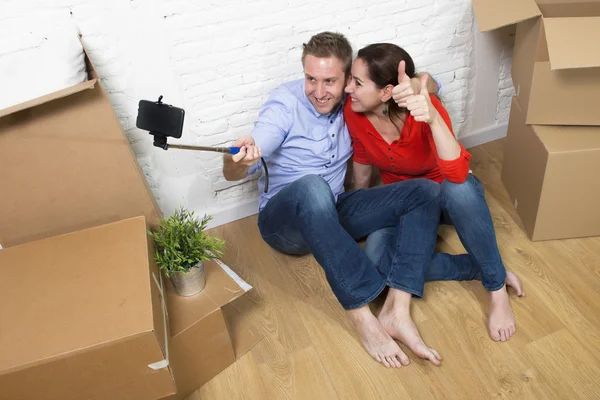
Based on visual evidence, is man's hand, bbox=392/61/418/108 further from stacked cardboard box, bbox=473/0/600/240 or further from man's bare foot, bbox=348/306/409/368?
man's bare foot, bbox=348/306/409/368

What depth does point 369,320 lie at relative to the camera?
1.49m

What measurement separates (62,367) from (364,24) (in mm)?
1399

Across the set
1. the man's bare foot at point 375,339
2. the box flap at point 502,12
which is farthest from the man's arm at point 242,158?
the box flap at point 502,12

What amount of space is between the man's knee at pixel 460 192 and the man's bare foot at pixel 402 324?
0.31m

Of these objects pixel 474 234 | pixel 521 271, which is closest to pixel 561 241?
pixel 521 271

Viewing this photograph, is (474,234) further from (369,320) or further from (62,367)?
(62,367)

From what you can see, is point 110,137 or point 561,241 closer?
point 110,137

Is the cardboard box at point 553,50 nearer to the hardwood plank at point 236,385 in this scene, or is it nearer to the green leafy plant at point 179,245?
the green leafy plant at point 179,245

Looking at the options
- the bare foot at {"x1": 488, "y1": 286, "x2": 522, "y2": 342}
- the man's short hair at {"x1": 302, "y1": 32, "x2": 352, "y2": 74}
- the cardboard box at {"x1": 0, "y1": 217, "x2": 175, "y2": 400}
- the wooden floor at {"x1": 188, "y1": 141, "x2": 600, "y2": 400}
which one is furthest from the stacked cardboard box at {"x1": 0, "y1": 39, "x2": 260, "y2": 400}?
the bare foot at {"x1": 488, "y1": 286, "x2": 522, "y2": 342}

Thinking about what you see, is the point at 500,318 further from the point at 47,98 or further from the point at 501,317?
the point at 47,98

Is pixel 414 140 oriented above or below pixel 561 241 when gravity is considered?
above

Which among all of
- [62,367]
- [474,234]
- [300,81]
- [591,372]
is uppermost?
[300,81]

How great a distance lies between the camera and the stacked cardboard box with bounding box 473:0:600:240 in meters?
1.52

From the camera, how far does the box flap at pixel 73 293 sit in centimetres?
107
